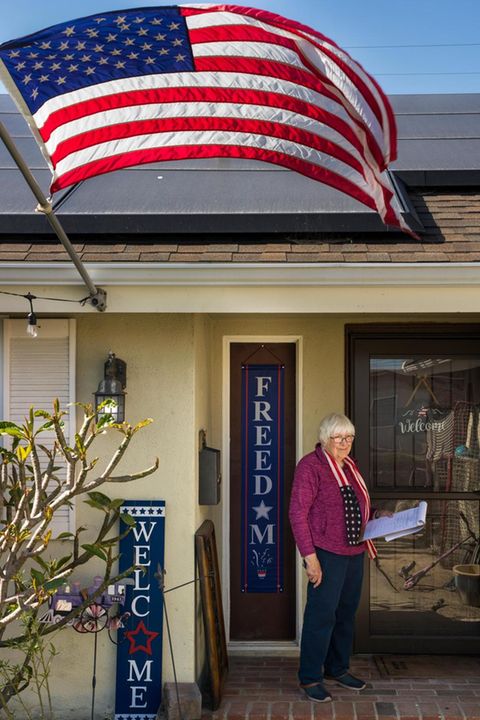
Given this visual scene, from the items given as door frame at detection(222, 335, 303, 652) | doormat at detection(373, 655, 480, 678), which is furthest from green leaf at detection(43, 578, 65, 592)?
doormat at detection(373, 655, 480, 678)

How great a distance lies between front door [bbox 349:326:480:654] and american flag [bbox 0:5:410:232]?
6.95 ft

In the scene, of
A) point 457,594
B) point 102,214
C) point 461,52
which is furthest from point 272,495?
point 461,52

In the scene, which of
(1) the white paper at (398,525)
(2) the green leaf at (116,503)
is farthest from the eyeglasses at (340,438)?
(2) the green leaf at (116,503)

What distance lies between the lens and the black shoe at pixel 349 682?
5664 millimetres

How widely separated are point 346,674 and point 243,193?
122 inches

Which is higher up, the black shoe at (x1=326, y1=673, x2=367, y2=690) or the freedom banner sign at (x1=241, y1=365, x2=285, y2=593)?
the freedom banner sign at (x1=241, y1=365, x2=285, y2=593)

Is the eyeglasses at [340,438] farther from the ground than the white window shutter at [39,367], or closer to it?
closer to it

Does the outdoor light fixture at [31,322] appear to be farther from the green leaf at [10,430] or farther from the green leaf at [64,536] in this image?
the green leaf at [64,536]

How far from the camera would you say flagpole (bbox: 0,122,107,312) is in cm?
388

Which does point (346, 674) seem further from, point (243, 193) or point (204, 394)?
point (243, 193)

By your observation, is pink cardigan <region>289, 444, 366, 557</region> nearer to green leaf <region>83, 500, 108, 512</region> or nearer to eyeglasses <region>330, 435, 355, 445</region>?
eyeglasses <region>330, 435, 355, 445</region>

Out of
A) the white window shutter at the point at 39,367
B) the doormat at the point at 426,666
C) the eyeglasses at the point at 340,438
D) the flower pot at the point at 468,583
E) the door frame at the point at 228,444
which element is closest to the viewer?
the eyeglasses at the point at 340,438

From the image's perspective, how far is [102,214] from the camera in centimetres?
553

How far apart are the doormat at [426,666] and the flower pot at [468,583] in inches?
15.8
